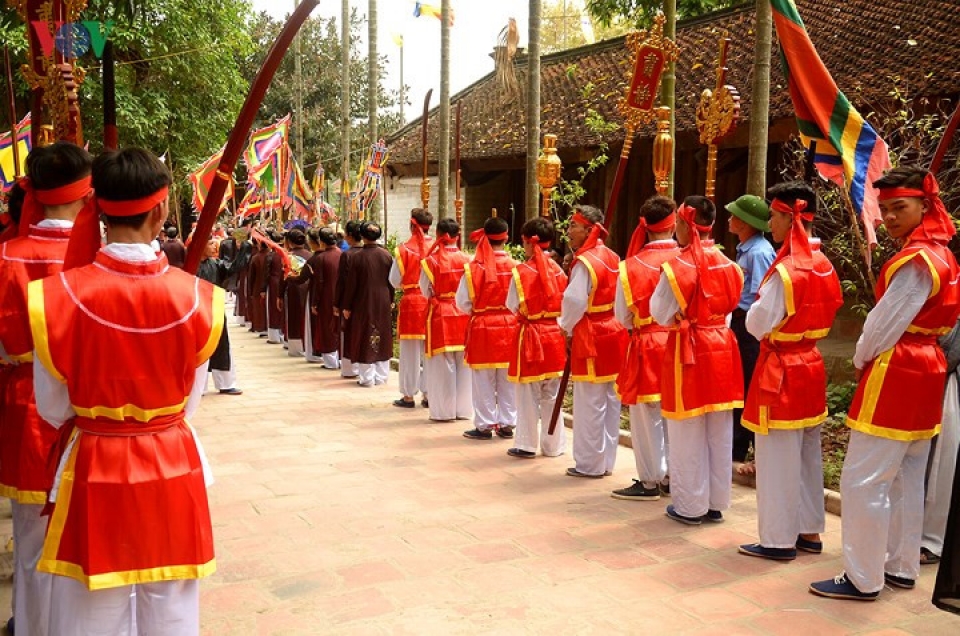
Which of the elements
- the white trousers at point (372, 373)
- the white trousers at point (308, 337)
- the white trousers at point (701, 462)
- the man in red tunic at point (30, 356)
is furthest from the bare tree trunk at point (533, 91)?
the man in red tunic at point (30, 356)

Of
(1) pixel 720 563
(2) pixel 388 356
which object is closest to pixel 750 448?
(1) pixel 720 563

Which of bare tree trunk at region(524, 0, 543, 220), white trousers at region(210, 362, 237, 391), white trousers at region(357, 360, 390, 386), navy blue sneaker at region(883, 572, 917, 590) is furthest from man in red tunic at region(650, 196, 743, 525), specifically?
white trousers at region(210, 362, 237, 391)

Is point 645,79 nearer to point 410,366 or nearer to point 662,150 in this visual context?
point 662,150

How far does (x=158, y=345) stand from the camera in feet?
8.79

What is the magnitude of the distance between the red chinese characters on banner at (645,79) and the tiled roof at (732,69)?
3085 mm

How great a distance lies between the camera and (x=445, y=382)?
8617mm

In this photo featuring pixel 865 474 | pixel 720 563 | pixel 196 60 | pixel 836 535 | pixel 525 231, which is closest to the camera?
pixel 865 474

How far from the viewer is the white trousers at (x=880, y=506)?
13.5 feet

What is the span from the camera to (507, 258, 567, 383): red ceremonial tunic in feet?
22.6

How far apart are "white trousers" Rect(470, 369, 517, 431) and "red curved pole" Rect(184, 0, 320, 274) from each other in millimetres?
5055

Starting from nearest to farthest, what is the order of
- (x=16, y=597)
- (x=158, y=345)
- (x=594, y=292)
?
1. (x=158, y=345)
2. (x=16, y=597)
3. (x=594, y=292)

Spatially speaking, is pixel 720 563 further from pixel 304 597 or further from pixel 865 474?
pixel 304 597

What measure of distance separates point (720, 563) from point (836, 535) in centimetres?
95

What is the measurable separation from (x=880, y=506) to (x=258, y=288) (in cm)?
1259
